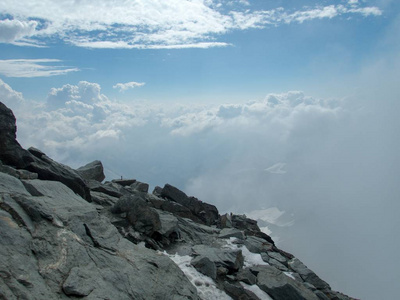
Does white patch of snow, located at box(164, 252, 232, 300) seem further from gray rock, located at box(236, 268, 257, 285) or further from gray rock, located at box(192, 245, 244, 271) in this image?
gray rock, located at box(236, 268, 257, 285)

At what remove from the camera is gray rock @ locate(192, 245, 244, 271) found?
20500 millimetres

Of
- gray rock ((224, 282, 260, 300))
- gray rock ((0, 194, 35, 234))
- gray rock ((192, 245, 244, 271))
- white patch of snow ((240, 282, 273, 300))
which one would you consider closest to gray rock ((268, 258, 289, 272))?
gray rock ((192, 245, 244, 271))

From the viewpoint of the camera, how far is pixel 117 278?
12.3 m

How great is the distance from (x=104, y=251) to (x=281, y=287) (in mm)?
12459

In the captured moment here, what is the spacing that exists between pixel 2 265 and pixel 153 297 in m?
5.98

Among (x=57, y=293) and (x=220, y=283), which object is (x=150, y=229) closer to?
(x=220, y=283)

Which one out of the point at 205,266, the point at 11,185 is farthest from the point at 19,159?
the point at 205,266

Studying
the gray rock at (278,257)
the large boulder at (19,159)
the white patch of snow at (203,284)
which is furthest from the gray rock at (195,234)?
the large boulder at (19,159)

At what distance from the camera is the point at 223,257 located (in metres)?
21.1

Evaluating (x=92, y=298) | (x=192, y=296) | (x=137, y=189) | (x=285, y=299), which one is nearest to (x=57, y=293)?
(x=92, y=298)

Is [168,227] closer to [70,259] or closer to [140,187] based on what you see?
[70,259]

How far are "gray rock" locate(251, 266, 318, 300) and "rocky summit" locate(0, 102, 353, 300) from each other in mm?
62

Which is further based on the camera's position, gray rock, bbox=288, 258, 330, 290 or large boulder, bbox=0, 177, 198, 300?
gray rock, bbox=288, 258, 330, 290

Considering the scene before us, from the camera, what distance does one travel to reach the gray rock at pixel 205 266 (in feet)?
61.7
